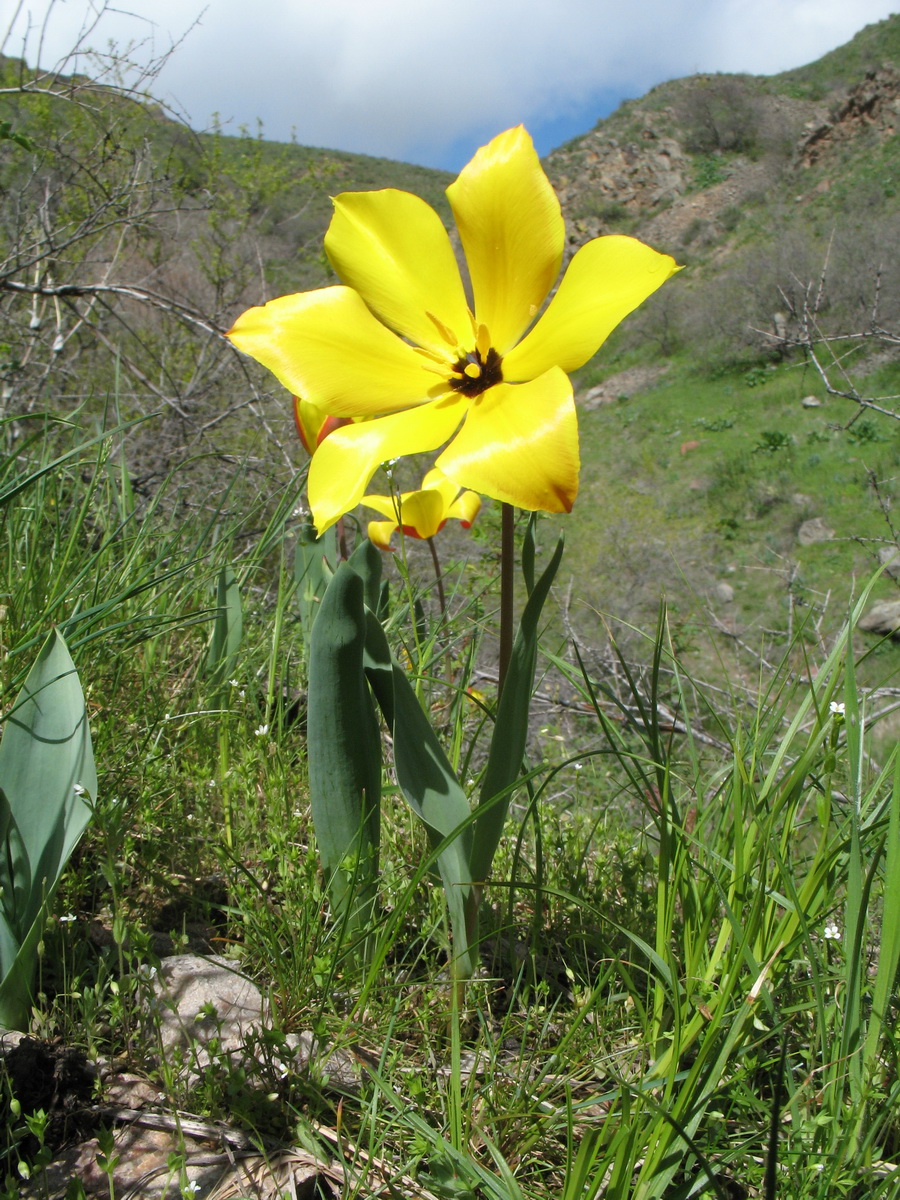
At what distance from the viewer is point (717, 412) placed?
13836 millimetres

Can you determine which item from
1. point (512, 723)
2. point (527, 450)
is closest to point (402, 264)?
point (527, 450)

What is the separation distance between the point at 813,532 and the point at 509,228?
9.35 metres

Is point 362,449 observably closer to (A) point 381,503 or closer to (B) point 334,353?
(B) point 334,353

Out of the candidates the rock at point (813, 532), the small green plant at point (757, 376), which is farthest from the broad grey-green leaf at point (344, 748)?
the small green plant at point (757, 376)

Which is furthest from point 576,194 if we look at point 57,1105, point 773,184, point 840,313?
point 57,1105

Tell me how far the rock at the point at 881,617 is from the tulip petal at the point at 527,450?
7169mm

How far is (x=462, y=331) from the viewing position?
3.43 feet

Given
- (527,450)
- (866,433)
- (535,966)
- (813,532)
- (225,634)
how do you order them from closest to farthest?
(527,450), (535,966), (225,634), (813,532), (866,433)

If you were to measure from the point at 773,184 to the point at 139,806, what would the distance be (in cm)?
2898

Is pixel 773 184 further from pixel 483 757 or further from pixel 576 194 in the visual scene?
pixel 483 757

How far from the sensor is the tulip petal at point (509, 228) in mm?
898

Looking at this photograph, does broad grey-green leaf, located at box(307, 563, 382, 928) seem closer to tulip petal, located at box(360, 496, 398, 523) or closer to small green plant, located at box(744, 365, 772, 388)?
tulip petal, located at box(360, 496, 398, 523)

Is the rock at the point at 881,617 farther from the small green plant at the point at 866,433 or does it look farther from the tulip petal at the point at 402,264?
the tulip petal at the point at 402,264

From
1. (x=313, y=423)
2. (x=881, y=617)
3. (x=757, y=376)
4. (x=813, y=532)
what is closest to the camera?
(x=313, y=423)
